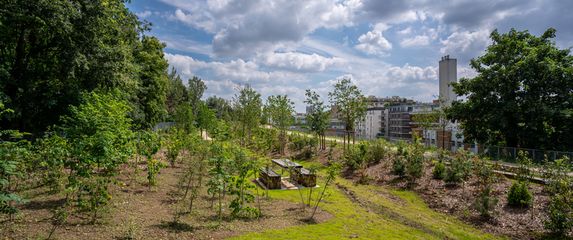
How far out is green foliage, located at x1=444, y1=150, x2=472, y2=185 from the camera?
13907 mm

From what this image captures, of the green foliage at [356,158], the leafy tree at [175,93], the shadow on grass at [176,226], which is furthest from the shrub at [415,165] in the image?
the leafy tree at [175,93]

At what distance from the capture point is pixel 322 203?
11.4 metres

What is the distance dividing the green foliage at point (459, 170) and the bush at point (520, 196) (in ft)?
7.28

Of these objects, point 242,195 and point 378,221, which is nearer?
point 242,195

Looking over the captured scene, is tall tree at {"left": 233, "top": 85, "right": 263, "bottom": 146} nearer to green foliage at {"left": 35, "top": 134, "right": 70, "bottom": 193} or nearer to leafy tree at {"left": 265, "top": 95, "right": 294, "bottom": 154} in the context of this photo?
leafy tree at {"left": 265, "top": 95, "right": 294, "bottom": 154}

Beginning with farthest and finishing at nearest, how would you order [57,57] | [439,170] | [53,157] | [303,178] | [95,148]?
[439,170] → [57,57] → [303,178] → [53,157] → [95,148]

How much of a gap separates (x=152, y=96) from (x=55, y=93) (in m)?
15.8

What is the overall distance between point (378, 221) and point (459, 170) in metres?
6.21

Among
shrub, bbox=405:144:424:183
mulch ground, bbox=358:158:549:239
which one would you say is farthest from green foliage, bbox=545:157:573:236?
shrub, bbox=405:144:424:183

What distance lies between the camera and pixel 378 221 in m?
9.84

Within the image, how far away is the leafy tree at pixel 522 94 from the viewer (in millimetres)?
19344

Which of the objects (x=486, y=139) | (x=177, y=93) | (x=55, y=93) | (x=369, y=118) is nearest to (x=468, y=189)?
(x=486, y=139)

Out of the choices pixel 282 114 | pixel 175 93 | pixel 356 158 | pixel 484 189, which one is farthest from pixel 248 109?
pixel 175 93

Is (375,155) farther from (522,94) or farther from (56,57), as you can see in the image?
(56,57)
